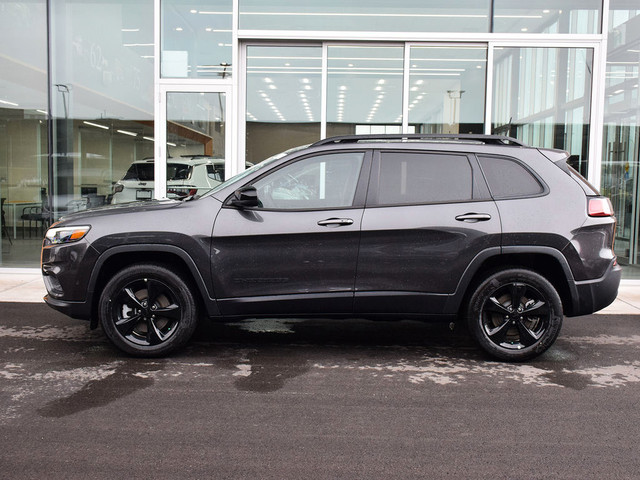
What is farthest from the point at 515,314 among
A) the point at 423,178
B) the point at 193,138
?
the point at 193,138

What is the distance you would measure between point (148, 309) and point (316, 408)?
180 cm

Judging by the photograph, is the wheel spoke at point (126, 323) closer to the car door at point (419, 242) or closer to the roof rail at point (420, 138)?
the car door at point (419, 242)

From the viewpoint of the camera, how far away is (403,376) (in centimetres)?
471

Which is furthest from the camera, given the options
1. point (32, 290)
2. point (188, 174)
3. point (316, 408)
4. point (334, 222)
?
point (188, 174)

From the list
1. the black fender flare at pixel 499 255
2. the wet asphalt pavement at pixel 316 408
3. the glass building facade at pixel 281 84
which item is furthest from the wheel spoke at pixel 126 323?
the glass building facade at pixel 281 84

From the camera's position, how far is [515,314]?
498 cm

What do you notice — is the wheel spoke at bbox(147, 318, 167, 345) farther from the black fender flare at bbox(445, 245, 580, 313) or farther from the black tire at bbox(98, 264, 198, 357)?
the black fender flare at bbox(445, 245, 580, 313)

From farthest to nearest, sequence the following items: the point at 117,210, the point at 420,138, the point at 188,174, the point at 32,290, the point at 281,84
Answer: the point at 281,84 → the point at 188,174 → the point at 32,290 → the point at 420,138 → the point at 117,210

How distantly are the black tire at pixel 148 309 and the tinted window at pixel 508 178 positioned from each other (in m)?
2.69

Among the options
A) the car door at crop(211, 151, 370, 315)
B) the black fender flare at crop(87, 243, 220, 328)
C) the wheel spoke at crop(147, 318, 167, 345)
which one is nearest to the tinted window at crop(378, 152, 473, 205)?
the car door at crop(211, 151, 370, 315)

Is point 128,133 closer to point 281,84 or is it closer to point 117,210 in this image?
point 281,84

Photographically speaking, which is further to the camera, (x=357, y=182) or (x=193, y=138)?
(x=193, y=138)

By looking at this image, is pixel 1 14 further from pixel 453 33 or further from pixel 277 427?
pixel 277 427

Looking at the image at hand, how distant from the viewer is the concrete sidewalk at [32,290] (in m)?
7.73
